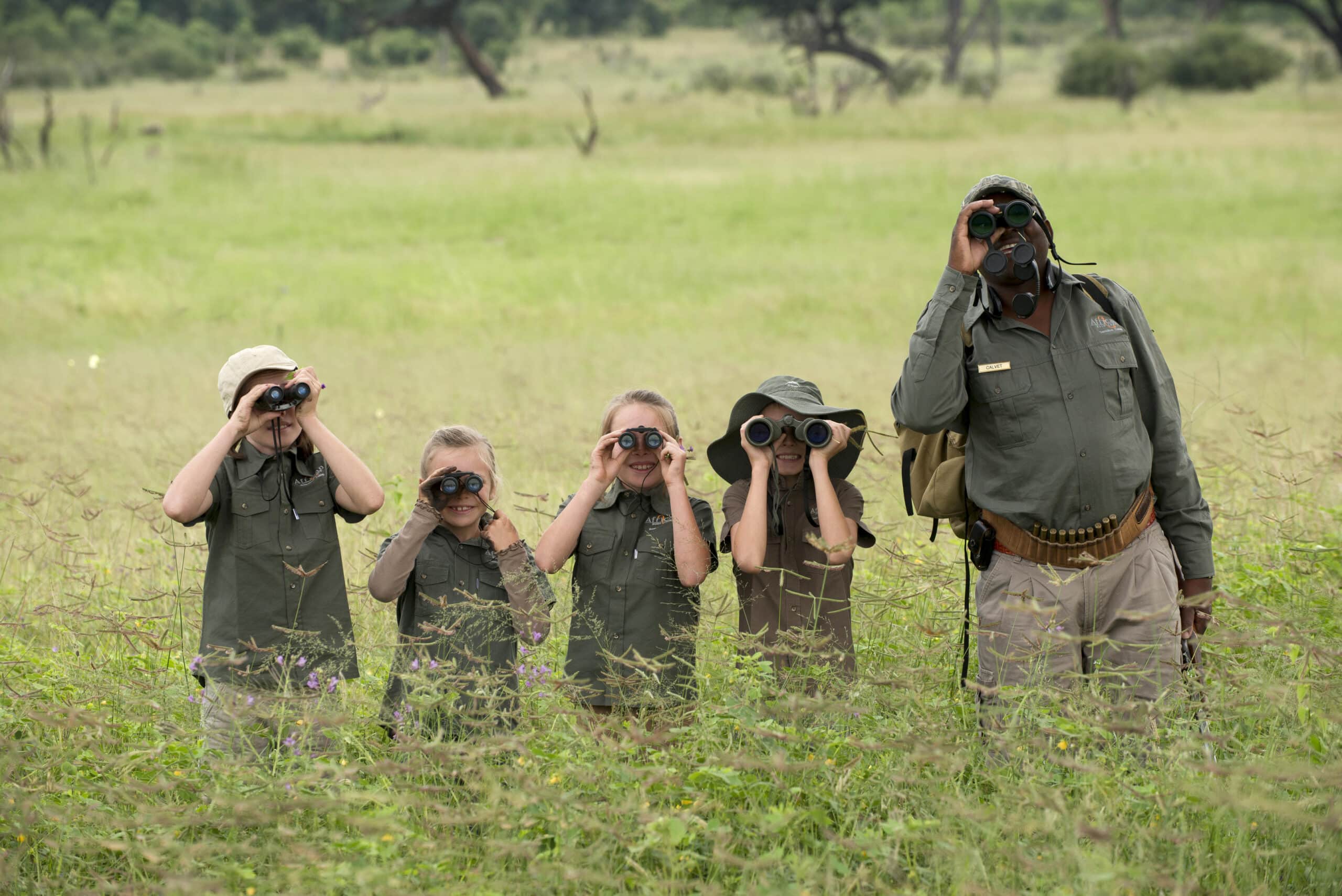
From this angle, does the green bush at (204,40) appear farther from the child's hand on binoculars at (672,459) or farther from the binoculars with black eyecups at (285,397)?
the child's hand on binoculars at (672,459)

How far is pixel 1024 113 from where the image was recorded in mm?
33750

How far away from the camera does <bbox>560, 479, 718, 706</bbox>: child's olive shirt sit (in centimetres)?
377

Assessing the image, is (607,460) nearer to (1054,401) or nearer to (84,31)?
(1054,401)

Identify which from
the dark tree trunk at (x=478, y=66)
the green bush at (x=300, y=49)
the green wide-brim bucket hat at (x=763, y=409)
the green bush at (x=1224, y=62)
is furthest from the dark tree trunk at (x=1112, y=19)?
the green wide-brim bucket hat at (x=763, y=409)

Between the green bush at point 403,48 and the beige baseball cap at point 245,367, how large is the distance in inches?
2621

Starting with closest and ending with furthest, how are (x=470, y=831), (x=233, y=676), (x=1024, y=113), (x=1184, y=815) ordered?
(x=1184, y=815)
(x=470, y=831)
(x=233, y=676)
(x=1024, y=113)

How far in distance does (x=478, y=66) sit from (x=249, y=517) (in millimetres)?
47251

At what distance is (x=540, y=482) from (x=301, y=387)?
357 cm

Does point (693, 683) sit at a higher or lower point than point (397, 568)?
lower

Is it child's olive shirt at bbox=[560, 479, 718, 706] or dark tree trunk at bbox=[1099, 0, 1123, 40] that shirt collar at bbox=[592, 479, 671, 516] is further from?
dark tree trunk at bbox=[1099, 0, 1123, 40]

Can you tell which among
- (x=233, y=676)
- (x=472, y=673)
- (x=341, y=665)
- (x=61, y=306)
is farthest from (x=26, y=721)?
(x=61, y=306)

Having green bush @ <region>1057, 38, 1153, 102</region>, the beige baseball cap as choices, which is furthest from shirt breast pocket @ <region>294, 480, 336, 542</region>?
green bush @ <region>1057, 38, 1153, 102</region>

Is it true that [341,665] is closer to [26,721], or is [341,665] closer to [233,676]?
[233,676]

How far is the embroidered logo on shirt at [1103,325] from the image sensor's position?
3.56 m
